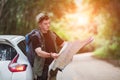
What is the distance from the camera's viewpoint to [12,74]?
13.8 feet

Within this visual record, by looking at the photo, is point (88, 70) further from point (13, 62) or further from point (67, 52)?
point (13, 62)

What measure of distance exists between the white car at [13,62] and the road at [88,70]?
28.6 inches

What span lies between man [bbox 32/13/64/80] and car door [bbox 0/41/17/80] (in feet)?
1.45

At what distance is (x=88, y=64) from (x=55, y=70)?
0.48m

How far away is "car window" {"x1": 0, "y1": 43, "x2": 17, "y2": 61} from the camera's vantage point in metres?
4.27

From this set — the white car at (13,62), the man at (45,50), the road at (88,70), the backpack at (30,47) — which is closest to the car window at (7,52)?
the white car at (13,62)

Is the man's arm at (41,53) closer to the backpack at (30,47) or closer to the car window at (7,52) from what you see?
the backpack at (30,47)

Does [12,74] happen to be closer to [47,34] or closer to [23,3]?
[47,34]

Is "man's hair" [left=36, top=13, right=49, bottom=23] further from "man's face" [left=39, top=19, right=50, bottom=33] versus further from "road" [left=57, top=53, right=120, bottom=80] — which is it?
"road" [left=57, top=53, right=120, bottom=80]

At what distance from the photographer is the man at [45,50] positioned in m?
4.69

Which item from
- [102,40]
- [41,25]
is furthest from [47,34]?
[102,40]

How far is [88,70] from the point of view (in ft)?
16.1

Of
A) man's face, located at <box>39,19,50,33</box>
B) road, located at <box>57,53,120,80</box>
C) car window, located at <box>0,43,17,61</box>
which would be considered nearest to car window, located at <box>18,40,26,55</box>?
car window, located at <box>0,43,17,61</box>

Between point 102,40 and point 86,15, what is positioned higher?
point 86,15
